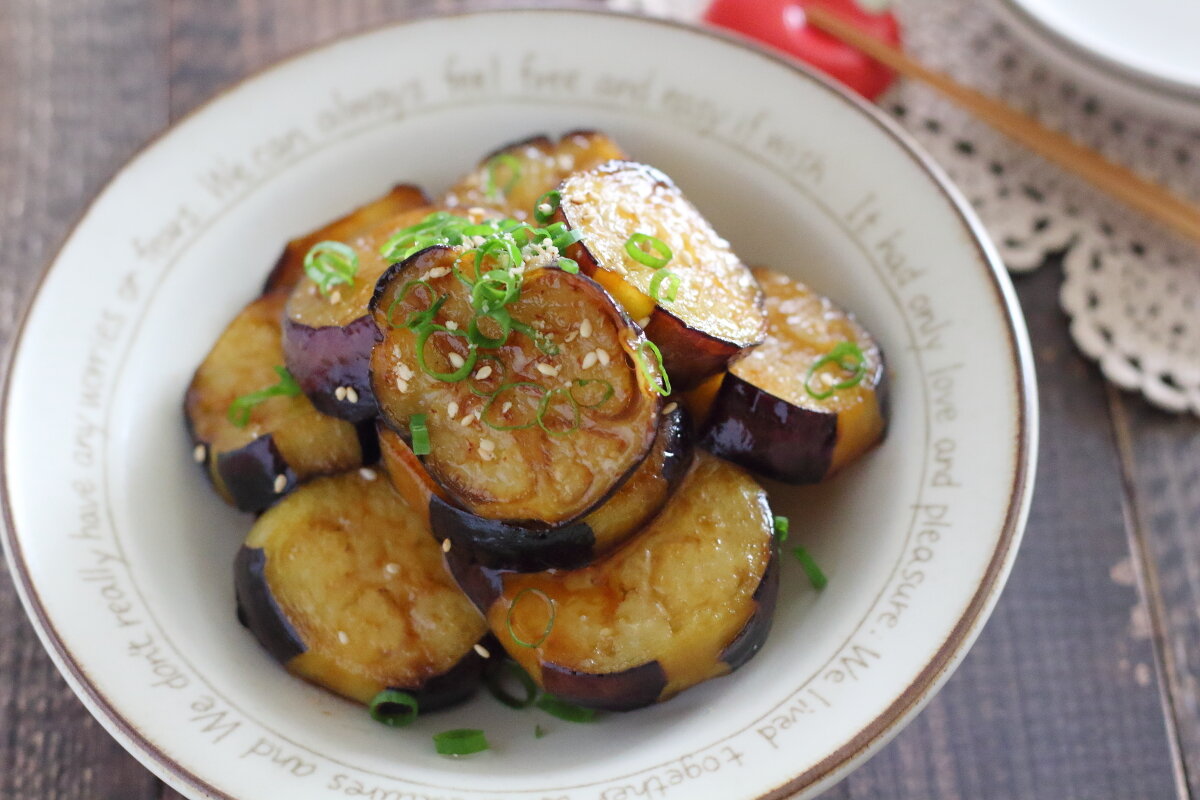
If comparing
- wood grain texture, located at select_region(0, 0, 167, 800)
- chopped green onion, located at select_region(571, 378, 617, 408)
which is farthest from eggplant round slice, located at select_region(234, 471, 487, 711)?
wood grain texture, located at select_region(0, 0, 167, 800)

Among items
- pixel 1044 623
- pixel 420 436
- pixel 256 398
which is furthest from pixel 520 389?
pixel 1044 623

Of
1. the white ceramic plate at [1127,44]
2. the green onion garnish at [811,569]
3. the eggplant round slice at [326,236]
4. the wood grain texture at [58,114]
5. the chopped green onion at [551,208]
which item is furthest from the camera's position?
the wood grain texture at [58,114]

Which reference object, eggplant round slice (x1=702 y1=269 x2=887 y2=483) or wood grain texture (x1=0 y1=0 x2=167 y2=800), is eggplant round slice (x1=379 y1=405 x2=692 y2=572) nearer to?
eggplant round slice (x1=702 y1=269 x2=887 y2=483)

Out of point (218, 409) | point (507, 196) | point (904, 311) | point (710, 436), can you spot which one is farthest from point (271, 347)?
point (904, 311)

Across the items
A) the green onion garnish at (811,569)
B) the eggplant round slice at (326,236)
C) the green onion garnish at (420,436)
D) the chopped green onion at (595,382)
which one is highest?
the chopped green onion at (595,382)

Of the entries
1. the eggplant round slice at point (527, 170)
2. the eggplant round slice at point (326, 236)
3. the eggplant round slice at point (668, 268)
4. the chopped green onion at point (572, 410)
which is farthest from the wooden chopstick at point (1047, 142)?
the chopped green onion at point (572, 410)

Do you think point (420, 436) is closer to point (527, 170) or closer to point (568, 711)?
point (568, 711)

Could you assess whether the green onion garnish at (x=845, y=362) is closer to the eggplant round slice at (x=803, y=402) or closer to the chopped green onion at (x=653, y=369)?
the eggplant round slice at (x=803, y=402)
